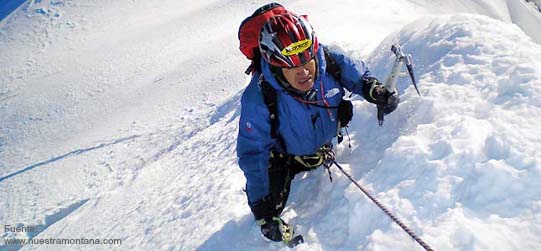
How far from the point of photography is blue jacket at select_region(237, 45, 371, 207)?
309 cm

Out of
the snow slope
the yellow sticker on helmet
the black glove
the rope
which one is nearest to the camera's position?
the rope

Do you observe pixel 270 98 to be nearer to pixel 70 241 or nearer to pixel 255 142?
pixel 255 142

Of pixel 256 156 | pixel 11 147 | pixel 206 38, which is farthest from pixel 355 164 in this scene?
pixel 11 147

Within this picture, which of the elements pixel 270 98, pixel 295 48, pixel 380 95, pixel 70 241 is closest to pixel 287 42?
pixel 295 48

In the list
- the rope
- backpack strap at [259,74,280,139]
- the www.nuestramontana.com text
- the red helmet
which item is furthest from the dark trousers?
the www.nuestramontana.com text

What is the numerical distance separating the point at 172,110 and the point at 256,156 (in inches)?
301

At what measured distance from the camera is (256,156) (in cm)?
313

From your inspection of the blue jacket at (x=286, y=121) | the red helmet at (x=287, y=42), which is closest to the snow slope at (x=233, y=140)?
the blue jacket at (x=286, y=121)

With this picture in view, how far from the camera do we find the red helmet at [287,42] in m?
2.79

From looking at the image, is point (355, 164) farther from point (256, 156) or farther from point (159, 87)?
point (159, 87)

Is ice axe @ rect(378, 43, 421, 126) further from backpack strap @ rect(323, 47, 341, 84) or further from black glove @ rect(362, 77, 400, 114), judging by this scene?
backpack strap @ rect(323, 47, 341, 84)

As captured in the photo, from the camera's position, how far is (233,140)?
6.12 metres

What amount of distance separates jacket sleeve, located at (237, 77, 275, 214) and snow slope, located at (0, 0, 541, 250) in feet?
1.65

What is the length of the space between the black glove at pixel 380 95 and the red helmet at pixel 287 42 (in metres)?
0.67
